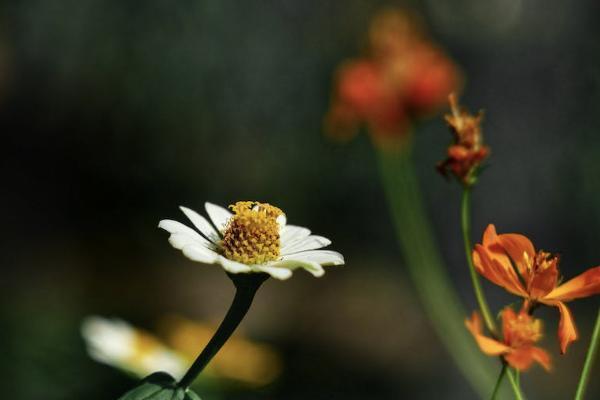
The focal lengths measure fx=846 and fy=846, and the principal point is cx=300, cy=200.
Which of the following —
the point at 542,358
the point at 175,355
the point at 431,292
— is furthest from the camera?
the point at 175,355

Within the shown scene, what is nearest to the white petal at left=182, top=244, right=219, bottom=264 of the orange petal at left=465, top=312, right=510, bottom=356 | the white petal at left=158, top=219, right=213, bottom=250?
the white petal at left=158, top=219, right=213, bottom=250

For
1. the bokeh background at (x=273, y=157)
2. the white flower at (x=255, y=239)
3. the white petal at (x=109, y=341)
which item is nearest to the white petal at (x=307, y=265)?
Answer: the white flower at (x=255, y=239)

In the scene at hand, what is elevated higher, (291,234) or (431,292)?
(431,292)

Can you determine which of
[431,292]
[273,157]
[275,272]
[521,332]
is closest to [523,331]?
[521,332]

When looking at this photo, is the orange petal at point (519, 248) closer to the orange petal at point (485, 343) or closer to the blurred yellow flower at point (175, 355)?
the orange petal at point (485, 343)

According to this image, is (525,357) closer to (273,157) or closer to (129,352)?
(129,352)

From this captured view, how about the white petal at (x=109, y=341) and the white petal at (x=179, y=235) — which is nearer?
the white petal at (x=179, y=235)
